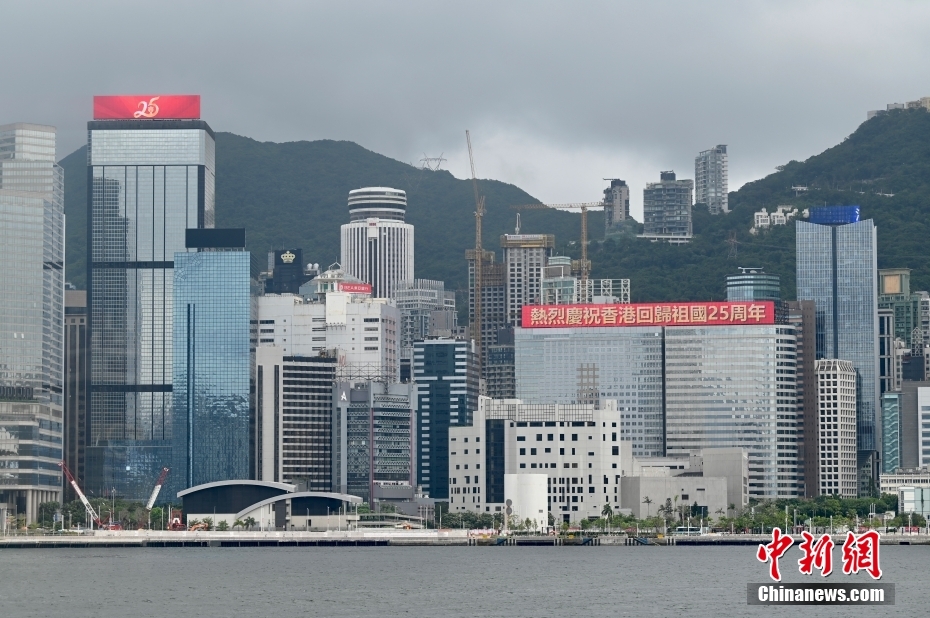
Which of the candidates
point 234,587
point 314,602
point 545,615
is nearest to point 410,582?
point 234,587

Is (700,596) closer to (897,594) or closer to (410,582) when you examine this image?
(897,594)

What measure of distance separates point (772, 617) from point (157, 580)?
73.5 meters

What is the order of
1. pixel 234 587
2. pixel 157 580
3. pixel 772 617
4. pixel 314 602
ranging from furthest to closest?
1. pixel 157 580
2. pixel 234 587
3. pixel 314 602
4. pixel 772 617

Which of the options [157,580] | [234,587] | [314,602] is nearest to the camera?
[314,602]

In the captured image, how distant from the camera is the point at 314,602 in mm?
165125

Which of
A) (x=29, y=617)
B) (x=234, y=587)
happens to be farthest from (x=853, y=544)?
(x=234, y=587)

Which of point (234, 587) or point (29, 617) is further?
point (234, 587)

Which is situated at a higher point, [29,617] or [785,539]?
[785,539]

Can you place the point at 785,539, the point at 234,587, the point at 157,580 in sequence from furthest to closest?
the point at 157,580 → the point at 234,587 → the point at 785,539

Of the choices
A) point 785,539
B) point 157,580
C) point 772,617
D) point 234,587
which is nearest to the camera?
point 785,539

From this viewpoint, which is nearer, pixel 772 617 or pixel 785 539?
pixel 785 539

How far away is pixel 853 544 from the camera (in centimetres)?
11131

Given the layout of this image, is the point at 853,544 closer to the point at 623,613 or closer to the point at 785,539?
the point at 785,539

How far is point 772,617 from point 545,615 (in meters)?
17.6
